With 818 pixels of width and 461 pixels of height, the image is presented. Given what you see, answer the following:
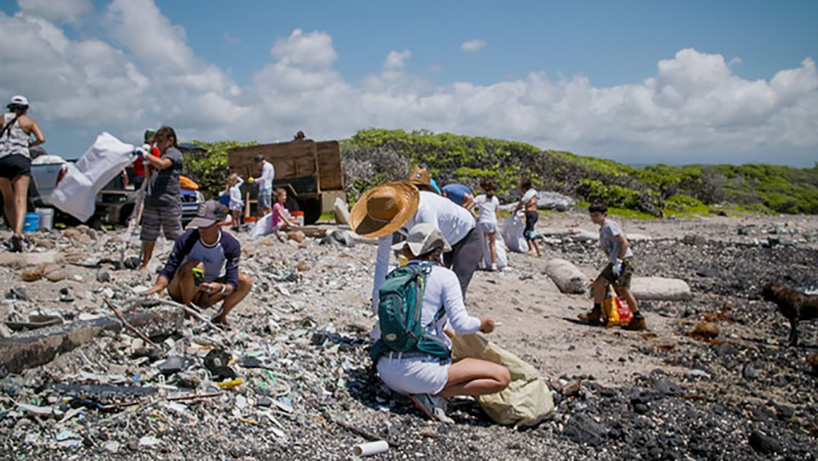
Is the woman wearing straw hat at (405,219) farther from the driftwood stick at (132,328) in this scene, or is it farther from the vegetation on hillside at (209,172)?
the vegetation on hillside at (209,172)

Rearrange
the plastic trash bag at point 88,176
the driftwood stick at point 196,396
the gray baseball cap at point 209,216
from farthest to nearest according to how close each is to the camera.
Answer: the plastic trash bag at point 88,176 < the gray baseball cap at point 209,216 < the driftwood stick at point 196,396

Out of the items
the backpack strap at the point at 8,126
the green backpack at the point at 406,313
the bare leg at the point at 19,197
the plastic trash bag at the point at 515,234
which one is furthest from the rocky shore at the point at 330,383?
the plastic trash bag at the point at 515,234

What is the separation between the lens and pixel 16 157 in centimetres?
808

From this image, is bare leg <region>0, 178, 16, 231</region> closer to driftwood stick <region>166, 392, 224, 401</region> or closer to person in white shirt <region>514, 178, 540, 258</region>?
driftwood stick <region>166, 392, 224, 401</region>

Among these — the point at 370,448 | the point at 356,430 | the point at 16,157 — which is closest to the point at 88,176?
the point at 16,157

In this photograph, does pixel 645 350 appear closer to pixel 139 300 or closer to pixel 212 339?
pixel 212 339

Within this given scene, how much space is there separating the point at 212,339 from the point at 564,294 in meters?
6.76

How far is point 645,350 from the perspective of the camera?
23.3 feet

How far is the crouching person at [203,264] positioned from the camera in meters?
5.49

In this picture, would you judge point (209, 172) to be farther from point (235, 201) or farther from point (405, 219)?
point (405, 219)

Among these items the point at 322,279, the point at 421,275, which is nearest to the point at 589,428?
the point at 421,275

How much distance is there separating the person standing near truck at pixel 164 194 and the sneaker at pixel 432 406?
4209 mm

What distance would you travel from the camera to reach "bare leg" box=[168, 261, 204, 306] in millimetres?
5566

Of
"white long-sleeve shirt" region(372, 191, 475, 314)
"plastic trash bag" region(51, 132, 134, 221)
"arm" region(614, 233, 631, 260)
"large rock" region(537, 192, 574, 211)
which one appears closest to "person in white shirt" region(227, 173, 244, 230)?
"plastic trash bag" region(51, 132, 134, 221)
